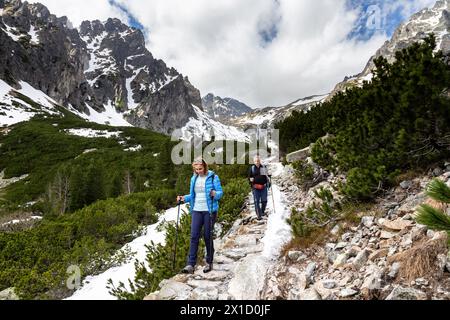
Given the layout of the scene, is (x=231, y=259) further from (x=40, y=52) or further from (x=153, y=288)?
(x=40, y=52)

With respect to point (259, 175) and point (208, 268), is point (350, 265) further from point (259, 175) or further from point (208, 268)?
point (259, 175)

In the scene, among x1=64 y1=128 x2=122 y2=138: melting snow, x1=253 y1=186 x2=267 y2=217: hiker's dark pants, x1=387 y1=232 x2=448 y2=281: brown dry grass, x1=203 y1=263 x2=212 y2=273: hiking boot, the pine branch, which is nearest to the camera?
the pine branch

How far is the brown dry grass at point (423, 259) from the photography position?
3.55 metres

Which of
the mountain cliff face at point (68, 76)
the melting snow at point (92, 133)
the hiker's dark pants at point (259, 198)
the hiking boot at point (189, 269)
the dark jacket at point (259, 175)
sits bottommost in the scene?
the hiking boot at point (189, 269)

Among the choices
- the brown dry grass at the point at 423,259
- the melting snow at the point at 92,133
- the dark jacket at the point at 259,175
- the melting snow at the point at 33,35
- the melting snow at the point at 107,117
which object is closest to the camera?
the brown dry grass at the point at 423,259

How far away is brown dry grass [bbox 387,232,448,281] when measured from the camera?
355 cm

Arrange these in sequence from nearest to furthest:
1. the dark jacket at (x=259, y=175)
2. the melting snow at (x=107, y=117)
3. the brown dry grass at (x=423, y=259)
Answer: the brown dry grass at (x=423, y=259), the dark jacket at (x=259, y=175), the melting snow at (x=107, y=117)

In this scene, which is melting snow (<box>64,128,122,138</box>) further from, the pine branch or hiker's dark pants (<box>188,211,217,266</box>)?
the pine branch

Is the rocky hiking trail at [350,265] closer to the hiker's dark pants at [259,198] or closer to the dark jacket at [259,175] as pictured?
the hiker's dark pants at [259,198]

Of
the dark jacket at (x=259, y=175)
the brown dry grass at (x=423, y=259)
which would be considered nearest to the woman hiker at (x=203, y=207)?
the brown dry grass at (x=423, y=259)

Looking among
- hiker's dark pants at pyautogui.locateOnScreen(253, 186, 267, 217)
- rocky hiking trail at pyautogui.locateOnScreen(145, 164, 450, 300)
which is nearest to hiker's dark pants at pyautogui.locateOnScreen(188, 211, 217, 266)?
rocky hiking trail at pyautogui.locateOnScreen(145, 164, 450, 300)

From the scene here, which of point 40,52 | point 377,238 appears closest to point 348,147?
point 377,238
